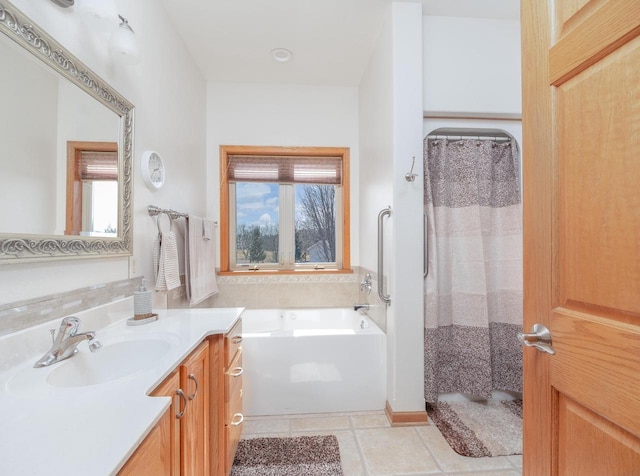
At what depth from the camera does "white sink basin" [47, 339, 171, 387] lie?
890 mm

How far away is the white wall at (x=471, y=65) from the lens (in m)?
2.00

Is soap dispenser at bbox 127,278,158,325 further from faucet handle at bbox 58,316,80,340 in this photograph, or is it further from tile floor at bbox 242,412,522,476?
tile floor at bbox 242,412,522,476

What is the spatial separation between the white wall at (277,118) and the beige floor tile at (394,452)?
1531 mm

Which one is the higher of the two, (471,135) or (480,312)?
(471,135)

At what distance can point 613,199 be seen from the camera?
1.96ft

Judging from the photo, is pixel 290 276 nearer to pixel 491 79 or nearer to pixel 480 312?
pixel 480 312

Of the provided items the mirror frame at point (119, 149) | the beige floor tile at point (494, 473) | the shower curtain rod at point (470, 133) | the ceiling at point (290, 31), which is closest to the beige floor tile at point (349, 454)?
the beige floor tile at point (494, 473)

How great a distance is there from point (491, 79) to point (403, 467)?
8.55ft

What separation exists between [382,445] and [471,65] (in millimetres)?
2645

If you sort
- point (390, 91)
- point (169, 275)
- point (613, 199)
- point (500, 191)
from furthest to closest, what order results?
point (500, 191) < point (390, 91) < point (169, 275) < point (613, 199)

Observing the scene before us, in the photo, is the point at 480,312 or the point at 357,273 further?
the point at 357,273

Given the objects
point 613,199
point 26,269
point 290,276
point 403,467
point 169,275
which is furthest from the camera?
point 290,276

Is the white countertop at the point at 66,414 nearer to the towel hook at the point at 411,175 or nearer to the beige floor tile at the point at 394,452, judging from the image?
the beige floor tile at the point at 394,452

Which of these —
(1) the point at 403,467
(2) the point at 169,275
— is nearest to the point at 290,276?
A: (2) the point at 169,275
